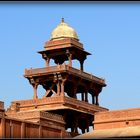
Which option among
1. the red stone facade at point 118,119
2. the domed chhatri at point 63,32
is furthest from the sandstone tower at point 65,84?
the red stone facade at point 118,119

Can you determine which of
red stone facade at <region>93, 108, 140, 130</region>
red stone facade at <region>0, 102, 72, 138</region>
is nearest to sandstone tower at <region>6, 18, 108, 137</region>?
red stone facade at <region>0, 102, 72, 138</region>

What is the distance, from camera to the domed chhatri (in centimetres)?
4294

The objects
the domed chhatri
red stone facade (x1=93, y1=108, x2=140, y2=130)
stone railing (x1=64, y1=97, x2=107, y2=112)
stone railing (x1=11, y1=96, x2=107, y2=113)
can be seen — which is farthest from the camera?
the domed chhatri

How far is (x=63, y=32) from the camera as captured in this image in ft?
142

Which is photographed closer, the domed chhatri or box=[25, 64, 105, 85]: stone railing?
box=[25, 64, 105, 85]: stone railing

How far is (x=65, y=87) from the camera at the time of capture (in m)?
43.4

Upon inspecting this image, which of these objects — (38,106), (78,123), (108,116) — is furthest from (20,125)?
(78,123)

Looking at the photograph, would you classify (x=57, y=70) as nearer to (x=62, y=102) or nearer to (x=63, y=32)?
(x=62, y=102)

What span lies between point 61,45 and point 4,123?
54.9 feet

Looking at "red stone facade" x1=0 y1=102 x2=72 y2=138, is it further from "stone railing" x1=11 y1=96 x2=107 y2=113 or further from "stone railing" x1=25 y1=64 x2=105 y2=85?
"stone railing" x1=25 y1=64 x2=105 y2=85

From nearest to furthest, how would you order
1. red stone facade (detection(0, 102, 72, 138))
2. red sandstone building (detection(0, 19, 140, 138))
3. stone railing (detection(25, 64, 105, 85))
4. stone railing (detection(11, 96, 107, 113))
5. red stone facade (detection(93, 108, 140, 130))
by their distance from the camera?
red stone facade (detection(0, 102, 72, 138)), red stone facade (detection(93, 108, 140, 130)), red sandstone building (detection(0, 19, 140, 138)), stone railing (detection(11, 96, 107, 113)), stone railing (detection(25, 64, 105, 85))

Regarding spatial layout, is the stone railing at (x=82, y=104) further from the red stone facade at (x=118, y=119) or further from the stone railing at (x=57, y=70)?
the red stone facade at (x=118, y=119)

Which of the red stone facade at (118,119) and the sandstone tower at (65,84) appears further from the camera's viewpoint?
the sandstone tower at (65,84)

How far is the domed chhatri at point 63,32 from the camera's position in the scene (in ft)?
141
